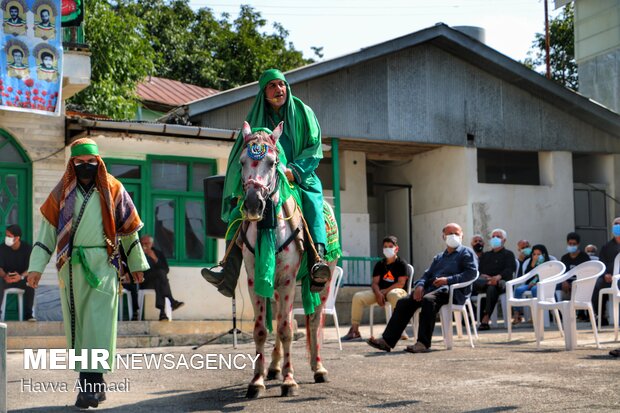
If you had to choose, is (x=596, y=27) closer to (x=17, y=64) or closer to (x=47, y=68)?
(x=47, y=68)

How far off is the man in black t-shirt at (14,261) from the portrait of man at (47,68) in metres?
2.55

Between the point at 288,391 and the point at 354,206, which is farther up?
the point at 354,206

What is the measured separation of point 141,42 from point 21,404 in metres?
22.3

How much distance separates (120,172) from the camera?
64.7ft

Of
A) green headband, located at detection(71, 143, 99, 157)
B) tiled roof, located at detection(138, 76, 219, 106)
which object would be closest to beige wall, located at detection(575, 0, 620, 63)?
tiled roof, located at detection(138, 76, 219, 106)

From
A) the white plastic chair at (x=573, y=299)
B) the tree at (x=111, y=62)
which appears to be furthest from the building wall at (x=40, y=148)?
the tree at (x=111, y=62)

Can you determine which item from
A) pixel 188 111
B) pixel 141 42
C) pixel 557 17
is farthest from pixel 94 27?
pixel 557 17

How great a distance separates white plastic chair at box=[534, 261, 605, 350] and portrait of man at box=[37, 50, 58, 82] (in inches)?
352

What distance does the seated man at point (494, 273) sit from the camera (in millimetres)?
18391

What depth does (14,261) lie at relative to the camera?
16.9 m

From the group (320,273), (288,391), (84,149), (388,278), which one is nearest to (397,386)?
(288,391)

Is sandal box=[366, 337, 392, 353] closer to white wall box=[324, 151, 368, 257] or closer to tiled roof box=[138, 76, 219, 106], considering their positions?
white wall box=[324, 151, 368, 257]

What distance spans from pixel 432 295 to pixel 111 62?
17.5 m

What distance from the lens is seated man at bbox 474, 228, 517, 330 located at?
60.3 ft
